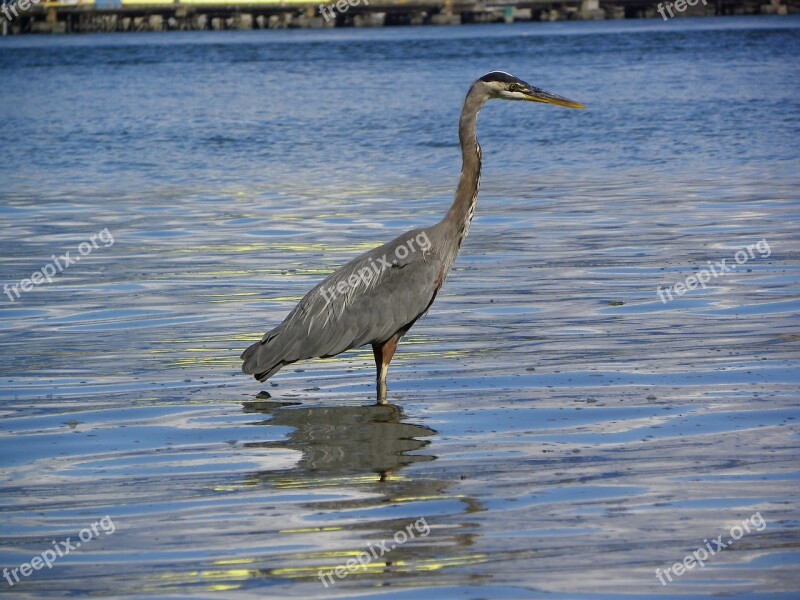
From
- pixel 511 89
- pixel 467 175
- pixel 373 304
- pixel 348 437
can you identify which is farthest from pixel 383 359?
pixel 511 89

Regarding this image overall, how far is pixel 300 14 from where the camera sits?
13125 centimetres

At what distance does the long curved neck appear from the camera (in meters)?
9.78

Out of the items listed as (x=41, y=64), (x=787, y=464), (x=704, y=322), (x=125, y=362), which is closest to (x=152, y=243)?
(x=125, y=362)

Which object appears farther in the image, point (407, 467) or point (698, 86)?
point (698, 86)

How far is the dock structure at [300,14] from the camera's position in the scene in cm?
12862

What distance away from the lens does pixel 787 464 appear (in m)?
7.70

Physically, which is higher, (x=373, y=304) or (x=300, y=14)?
(x=373, y=304)

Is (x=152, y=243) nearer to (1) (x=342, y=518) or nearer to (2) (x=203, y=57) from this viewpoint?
(1) (x=342, y=518)

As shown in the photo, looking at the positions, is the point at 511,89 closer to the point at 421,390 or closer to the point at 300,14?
the point at 421,390

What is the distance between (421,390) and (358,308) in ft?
2.33

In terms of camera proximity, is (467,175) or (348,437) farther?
(467,175)

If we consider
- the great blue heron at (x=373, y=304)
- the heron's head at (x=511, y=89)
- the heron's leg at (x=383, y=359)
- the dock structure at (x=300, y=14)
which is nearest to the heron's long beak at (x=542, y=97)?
the heron's head at (x=511, y=89)

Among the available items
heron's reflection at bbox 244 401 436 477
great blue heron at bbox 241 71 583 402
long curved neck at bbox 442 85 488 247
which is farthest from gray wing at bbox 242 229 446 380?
heron's reflection at bbox 244 401 436 477

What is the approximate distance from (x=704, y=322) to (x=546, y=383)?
7.31 ft
